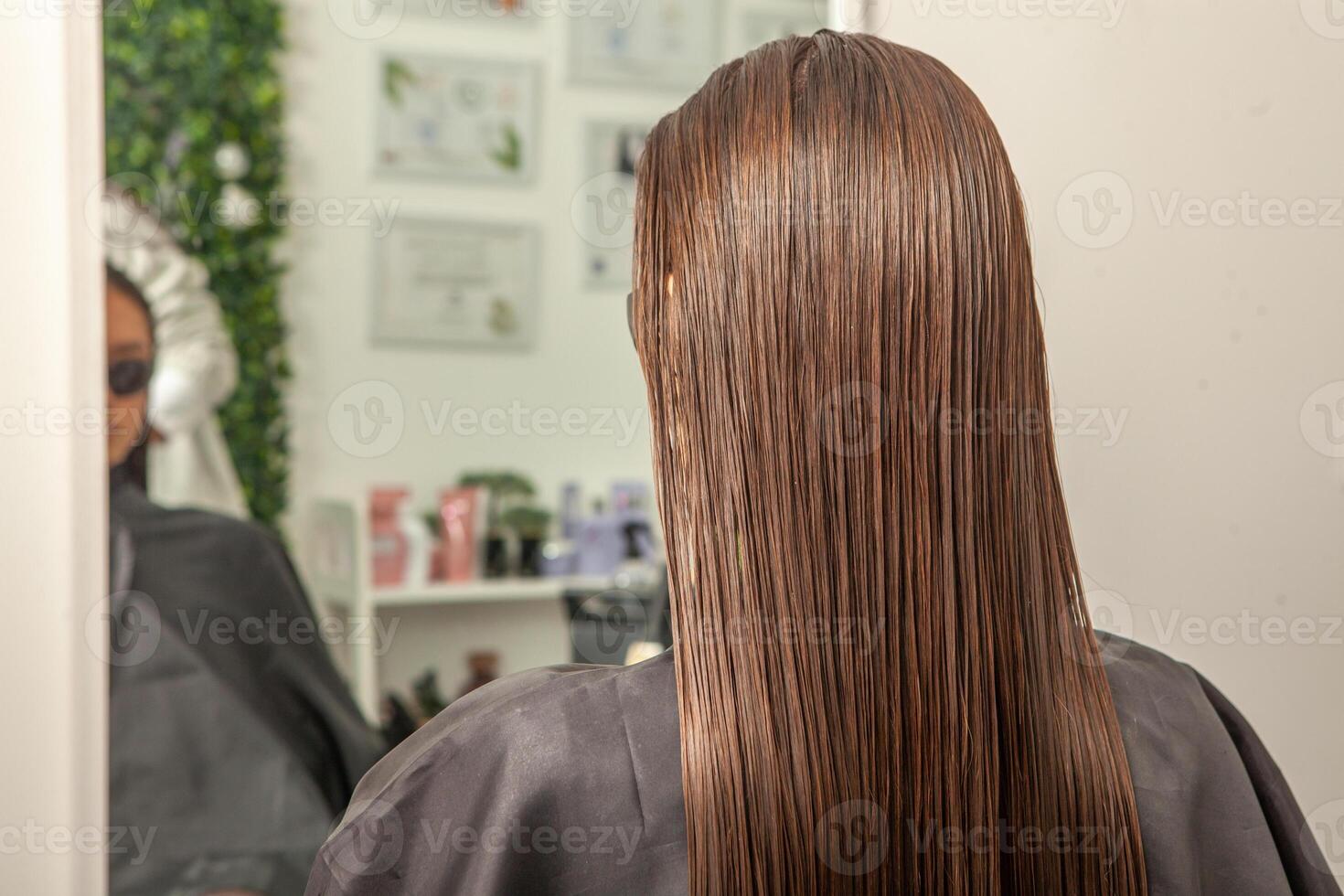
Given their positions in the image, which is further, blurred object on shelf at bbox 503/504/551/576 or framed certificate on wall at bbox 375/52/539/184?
blurred object on shelf at bbox 503/504/551/576

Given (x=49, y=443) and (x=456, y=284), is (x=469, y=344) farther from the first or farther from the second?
(x=49, y=443)

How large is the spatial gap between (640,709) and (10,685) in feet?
2.84

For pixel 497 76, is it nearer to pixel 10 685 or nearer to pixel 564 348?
pixel 564 348

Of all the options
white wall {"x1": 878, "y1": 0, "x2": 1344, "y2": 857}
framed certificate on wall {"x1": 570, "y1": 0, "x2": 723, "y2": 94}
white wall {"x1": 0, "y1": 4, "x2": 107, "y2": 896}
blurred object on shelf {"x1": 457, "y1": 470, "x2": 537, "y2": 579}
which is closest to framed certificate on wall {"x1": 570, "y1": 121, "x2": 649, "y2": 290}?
framed certificate on wall {"x1": 570, "y1": 0, "x2": 723, "y2": 94}

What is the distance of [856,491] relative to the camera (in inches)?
28.0

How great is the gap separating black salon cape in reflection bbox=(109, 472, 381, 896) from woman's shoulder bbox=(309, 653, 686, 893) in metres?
1.00

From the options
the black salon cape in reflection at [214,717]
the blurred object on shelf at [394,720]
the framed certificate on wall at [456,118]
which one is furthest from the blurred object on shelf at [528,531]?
the black salon cape in reflection at [214,717]

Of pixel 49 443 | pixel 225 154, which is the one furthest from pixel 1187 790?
pixel 225 154

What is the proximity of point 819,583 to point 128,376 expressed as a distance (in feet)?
4.49

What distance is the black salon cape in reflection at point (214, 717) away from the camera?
5.06 feet

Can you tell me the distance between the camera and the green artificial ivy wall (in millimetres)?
2500

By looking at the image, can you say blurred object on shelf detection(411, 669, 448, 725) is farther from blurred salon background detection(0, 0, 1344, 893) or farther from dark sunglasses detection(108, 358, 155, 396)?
dark sunglasses detection(108, 358, 155, 396)

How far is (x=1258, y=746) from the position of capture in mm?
851

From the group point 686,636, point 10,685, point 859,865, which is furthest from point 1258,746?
point 10,685
